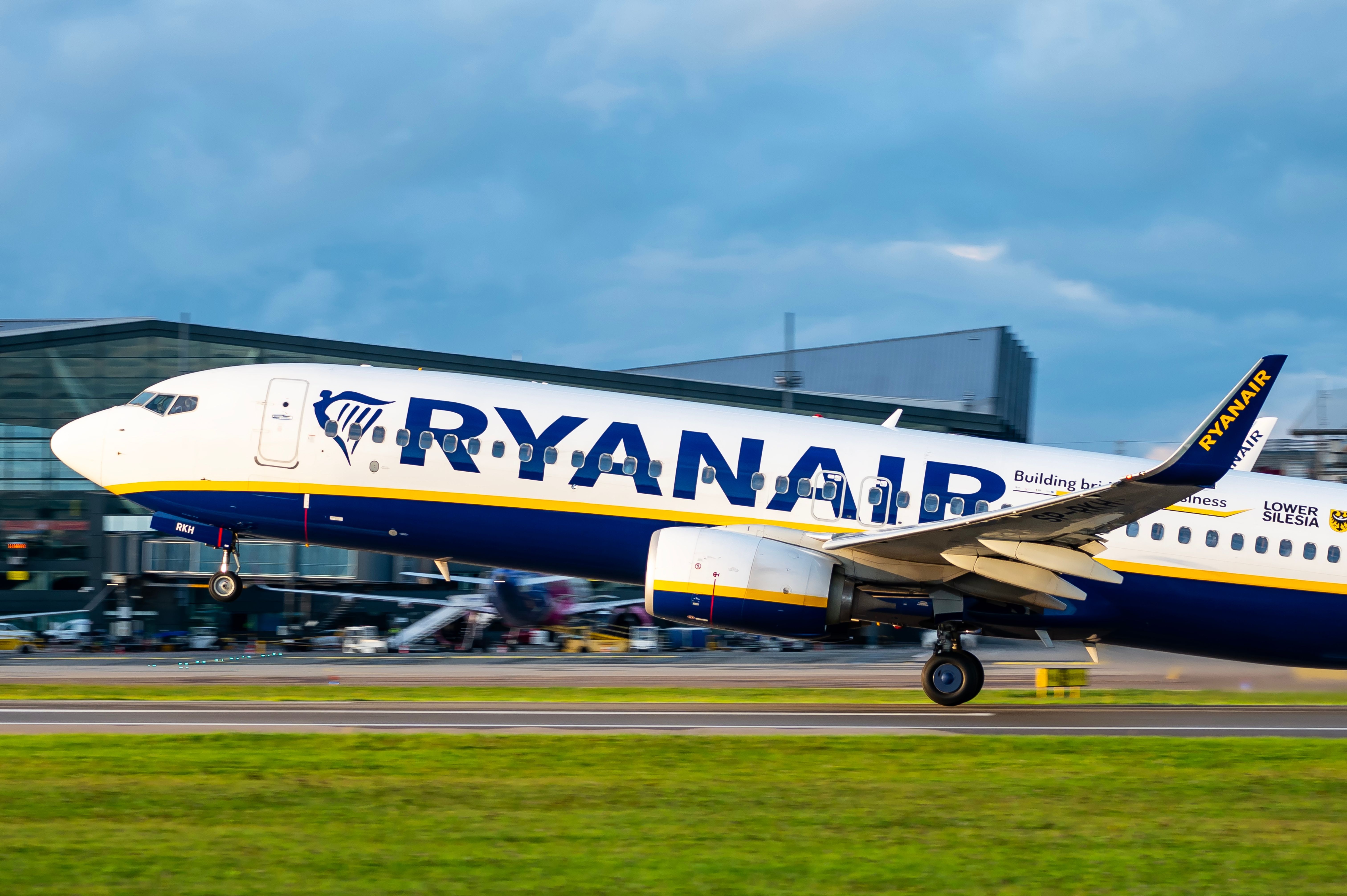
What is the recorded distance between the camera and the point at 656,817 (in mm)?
9633

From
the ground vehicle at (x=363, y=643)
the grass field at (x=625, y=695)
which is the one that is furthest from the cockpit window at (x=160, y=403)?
the ground vehicle at (x=363, y=643)

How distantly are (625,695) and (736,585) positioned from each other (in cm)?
912

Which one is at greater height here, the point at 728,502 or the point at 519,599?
the point at 728,502

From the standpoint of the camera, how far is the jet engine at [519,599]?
140 feet

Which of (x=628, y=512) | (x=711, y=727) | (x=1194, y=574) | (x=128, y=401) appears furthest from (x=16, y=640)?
(x=1194, y=574)

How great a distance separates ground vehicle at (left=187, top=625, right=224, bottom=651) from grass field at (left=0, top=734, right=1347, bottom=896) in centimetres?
4046

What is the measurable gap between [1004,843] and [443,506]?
1154 centimetres

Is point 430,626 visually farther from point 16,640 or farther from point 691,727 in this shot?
→ point 691,727

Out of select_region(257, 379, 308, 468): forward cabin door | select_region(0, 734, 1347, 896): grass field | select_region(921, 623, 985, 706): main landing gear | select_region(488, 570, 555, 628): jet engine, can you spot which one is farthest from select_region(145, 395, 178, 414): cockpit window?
select_region(488, 570, 555, 628): jet engine

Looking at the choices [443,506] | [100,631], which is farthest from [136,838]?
[100,631]

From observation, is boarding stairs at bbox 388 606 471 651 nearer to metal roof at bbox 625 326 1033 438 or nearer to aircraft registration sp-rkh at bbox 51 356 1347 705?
metal roof at bbox 625 326 1033 438

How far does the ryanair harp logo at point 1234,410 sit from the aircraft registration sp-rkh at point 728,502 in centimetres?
300

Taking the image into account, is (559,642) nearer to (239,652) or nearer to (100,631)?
(239,652)

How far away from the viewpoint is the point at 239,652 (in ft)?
164
